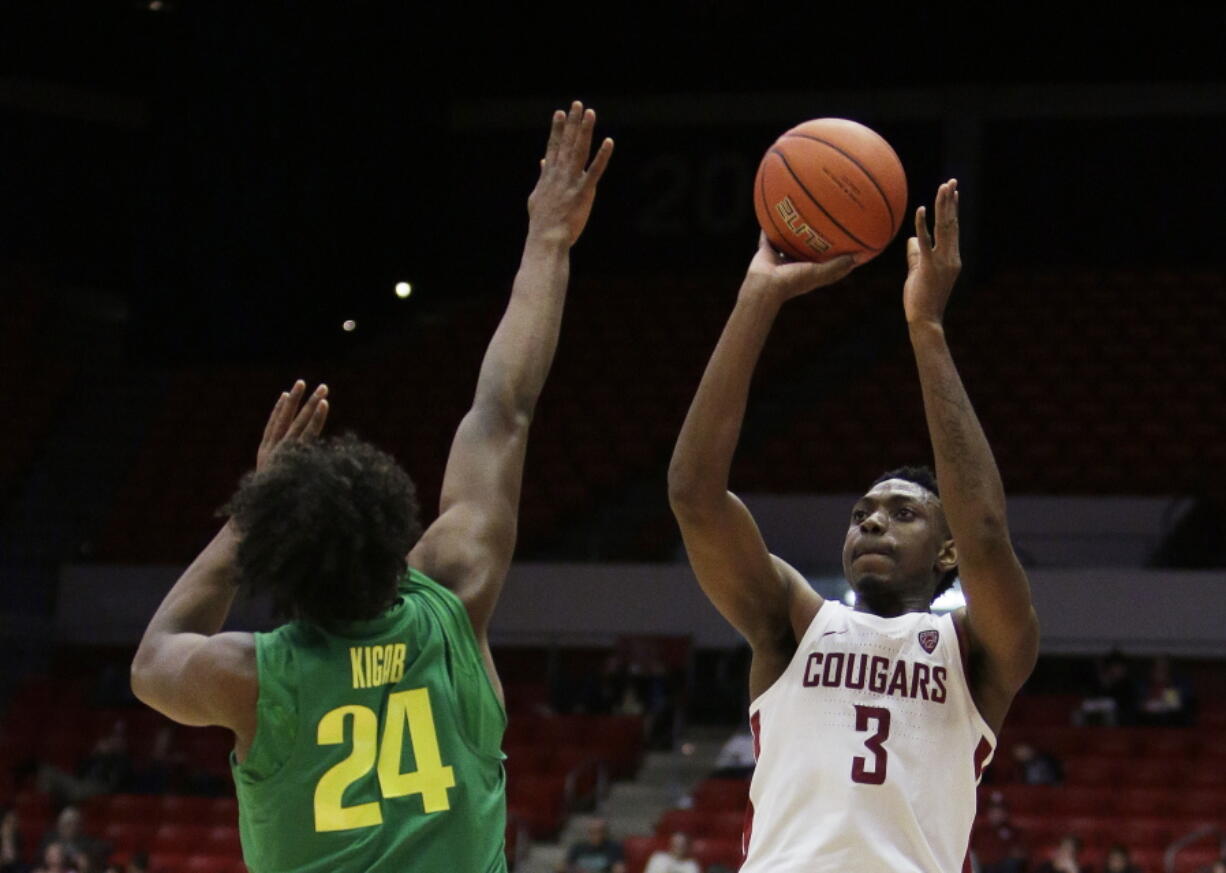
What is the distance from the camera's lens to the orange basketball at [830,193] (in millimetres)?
3787

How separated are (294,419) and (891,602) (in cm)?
126

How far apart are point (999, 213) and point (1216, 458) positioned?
4.42m

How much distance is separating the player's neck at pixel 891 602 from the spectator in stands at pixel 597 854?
8124mm

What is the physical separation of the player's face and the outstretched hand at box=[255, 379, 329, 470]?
3.66 feet

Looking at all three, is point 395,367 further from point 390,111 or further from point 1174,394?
point 1174,394

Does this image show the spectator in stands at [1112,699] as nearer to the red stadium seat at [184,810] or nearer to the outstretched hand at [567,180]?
the red stadium seat at [184,810]

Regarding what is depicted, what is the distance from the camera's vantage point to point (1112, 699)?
43.5 ft

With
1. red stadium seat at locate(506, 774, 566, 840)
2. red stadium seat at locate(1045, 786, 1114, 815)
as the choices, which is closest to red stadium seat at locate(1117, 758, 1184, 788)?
red stadium seat at locate(1045, 786, 1114, 815)

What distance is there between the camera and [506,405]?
297 cm

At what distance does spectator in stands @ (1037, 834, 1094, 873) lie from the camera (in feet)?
34.0

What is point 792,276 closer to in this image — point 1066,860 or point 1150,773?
point 1066,860

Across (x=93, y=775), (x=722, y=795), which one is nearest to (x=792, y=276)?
(x=722, y=795)

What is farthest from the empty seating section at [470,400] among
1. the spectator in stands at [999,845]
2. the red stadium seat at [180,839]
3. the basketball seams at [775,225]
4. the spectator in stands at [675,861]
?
the basketball seams at [775,225]

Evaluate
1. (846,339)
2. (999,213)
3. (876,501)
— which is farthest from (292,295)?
(876,501)
